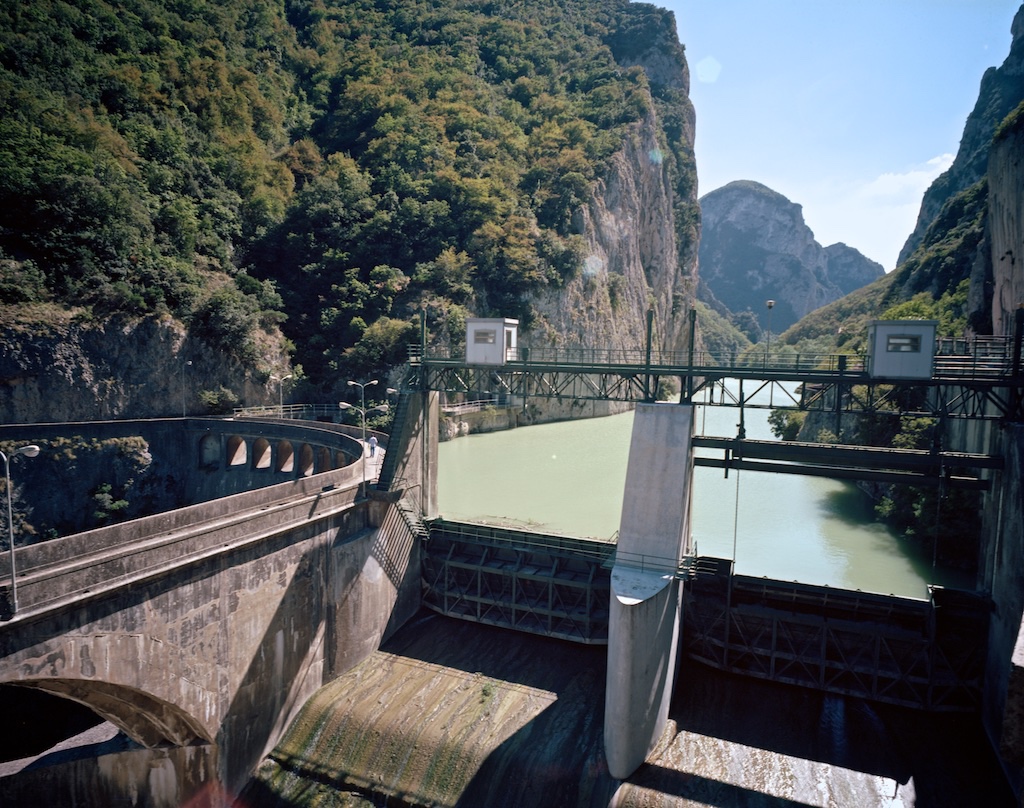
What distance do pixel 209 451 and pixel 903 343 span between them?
3266 centimetres

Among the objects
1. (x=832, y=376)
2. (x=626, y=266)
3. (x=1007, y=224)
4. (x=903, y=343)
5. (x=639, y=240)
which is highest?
(x=639, y=240)

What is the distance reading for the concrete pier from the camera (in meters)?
14.4

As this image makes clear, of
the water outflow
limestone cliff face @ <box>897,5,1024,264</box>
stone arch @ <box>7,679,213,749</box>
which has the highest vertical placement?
limestone cliff face @ <box>897,5,1024,264</box>

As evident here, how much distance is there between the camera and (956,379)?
14773 millimetres

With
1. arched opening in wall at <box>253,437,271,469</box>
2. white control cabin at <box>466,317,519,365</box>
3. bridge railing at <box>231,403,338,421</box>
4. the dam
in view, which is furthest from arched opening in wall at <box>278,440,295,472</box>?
white control cabin at <box>466,317,519,365</box>

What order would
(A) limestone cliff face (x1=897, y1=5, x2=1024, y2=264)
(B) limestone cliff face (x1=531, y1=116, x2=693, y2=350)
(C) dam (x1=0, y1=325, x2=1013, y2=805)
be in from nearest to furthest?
1. (C) dam (x1=0, y1=325, x2=1013, y2=805)
2. (B) limestone cliff face (x1=531, y1=116, x2=693, y2=350)
3. (A) limestone cliff face (x1=897, y1=5, x2=1024, y2=264)

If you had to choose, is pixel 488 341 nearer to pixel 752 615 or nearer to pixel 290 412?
pixel 752 615

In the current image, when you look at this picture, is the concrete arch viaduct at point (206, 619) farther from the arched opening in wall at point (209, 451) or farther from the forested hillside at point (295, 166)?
the forested hillside at point (295, 166)

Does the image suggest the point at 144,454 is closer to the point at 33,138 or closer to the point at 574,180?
the point at 33,138

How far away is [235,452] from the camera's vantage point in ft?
107

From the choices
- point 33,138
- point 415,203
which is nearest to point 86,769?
point 33,138

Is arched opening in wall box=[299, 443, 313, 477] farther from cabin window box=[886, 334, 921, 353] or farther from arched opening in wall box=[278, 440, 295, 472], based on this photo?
cabin window box=[886, 334, 921, 353]

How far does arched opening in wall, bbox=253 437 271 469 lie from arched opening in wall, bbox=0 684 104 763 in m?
13.9

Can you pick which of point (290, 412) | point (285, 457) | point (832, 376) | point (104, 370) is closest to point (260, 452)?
point (285, 457)
